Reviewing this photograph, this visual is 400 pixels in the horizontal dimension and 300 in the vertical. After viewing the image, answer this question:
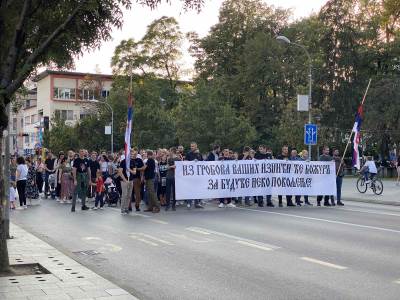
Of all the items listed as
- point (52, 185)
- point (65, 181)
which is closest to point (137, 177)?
point (65, 181)

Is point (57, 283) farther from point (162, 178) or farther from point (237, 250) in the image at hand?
point (162, 178)

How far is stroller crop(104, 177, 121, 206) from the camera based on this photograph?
20188 millimetres

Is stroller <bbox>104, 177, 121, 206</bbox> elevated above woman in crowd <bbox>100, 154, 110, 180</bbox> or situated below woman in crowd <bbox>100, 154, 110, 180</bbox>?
below

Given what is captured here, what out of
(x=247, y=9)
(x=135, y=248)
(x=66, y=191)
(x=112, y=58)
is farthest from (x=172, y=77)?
(x=135, y=248)

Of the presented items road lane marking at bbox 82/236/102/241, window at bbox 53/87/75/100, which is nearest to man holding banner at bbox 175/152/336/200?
road lane marking at bbox 82/236/102/241

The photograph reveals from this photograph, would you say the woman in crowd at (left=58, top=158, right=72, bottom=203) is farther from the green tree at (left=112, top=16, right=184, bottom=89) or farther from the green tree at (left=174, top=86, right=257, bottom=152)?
the green tree at (left=112, top=16, right=184, bottom=89)

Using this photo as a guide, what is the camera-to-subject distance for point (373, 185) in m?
25.2

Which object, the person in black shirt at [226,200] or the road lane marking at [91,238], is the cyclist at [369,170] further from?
the road lane marking at [91,238]

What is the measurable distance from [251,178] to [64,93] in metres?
76.7

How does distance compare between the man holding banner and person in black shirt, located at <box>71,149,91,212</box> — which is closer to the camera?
person in black shirt, located at <box>71,149,91,212</box>

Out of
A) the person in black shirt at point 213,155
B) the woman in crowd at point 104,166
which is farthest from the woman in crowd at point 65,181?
the person in black shirt at point 213,155

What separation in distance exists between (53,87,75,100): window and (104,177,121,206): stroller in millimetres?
74531

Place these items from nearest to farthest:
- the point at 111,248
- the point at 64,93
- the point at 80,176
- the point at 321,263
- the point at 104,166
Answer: the point at 321,263 < the point at 111,248 < the point at 80,176 < the point at 104,166 < the point at 64,93

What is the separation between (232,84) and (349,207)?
42663 millimetres
